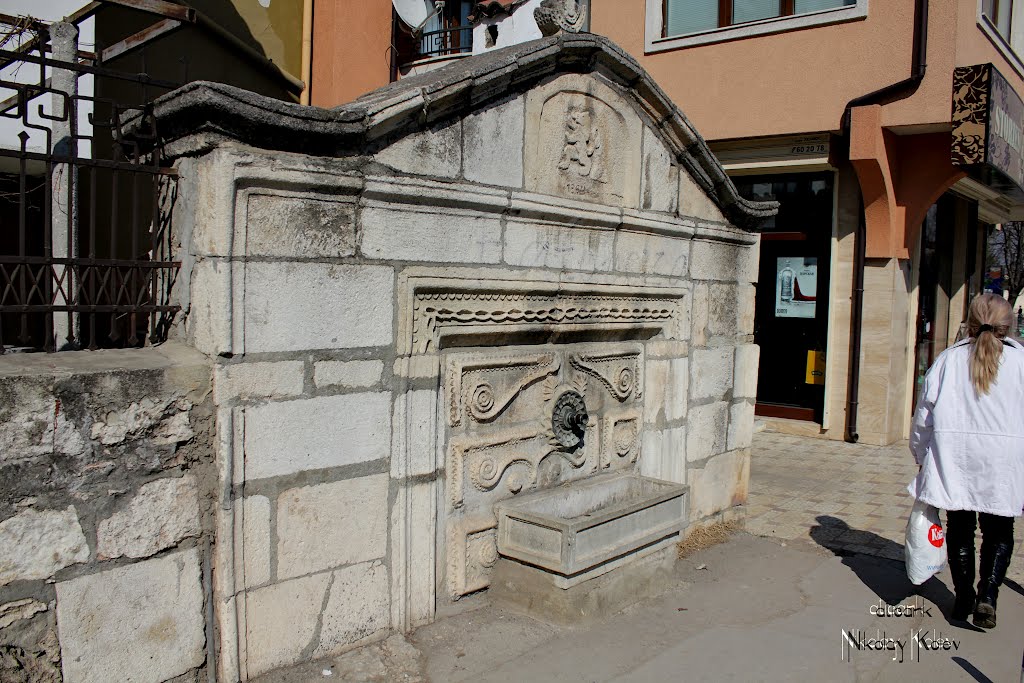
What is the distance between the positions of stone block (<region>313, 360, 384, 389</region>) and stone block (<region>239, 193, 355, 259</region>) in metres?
0.45

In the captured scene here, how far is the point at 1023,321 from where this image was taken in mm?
27609

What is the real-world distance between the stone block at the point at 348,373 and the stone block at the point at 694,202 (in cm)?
260

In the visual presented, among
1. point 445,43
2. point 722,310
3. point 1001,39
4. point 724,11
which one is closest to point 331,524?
point 722,310

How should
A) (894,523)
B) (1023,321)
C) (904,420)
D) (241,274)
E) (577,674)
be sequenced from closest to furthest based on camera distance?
(241,274)
(577,674)
(894,523)
(904,420)
(1023,321)

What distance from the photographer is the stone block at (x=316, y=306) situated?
3174mm

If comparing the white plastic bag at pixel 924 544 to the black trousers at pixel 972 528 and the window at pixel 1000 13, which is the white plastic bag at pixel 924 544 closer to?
the black trousers at pixel 972 528

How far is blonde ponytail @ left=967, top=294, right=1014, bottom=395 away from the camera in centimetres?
427

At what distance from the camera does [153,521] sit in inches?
119

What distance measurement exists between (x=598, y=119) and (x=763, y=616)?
2873 millimetres

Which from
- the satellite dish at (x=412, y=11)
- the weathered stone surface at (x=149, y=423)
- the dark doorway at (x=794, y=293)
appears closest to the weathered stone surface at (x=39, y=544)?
the weathered stone surface at (x=149, y=423)

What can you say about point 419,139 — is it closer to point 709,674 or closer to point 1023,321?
point 709,674

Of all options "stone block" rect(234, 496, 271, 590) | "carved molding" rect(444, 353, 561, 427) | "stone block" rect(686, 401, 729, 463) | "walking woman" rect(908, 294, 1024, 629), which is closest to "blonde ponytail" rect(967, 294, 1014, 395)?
"walking woman" rect(908, 294, 1024, 629)

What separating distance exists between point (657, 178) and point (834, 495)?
12.9 feet

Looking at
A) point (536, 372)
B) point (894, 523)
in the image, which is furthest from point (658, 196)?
point (894, 523)
